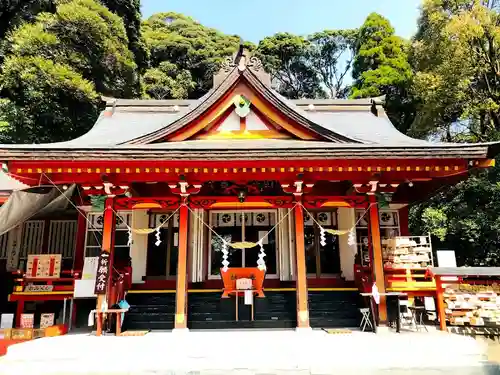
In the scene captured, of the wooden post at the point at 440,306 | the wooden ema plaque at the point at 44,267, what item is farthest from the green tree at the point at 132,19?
the wooden post at the point at 440,306

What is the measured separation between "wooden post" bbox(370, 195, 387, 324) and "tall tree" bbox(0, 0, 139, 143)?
16378mm

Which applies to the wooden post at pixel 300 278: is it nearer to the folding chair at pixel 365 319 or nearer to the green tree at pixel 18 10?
the folding chair at pixel 365 319

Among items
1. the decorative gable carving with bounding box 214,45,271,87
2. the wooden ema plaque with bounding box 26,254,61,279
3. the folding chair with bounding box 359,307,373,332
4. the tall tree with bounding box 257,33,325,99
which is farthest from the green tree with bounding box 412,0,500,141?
the tall tree with bounding box 257,33,325,99

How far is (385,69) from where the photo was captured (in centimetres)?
2619

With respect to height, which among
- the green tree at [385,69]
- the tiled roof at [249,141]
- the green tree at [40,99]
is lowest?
the tiled roof at [249,141]

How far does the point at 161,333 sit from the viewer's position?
8438 millimetres

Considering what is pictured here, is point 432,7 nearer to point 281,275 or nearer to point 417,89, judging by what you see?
point 417,89

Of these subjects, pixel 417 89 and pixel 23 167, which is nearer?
pixel 23 167

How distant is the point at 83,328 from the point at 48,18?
17.6 metres

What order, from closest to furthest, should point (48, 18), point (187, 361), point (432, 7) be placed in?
1. point (187, 361)
2. point (432, 7)
3. point (48, 18)

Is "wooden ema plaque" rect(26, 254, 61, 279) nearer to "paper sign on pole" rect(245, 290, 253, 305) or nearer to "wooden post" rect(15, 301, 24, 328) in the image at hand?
"wooden post" rect(15, 301, 24, 328)

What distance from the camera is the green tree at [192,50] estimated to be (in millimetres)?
36719

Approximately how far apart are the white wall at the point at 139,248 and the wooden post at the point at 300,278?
17.0ft

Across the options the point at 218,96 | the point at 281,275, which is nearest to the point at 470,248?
the point at 281,275
